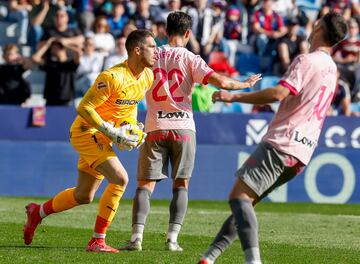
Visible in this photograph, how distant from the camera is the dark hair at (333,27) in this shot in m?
7.91

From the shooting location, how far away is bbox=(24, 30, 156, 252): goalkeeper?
32.1 feet

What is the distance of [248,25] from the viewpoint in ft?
76.4

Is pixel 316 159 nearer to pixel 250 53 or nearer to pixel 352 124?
pixel 352 124

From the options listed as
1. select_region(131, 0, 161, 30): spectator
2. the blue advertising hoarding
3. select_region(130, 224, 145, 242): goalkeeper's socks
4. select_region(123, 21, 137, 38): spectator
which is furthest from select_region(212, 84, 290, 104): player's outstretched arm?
select_region(131, 0, 161, 30): spectator

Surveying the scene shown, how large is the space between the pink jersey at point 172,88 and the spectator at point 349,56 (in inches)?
464

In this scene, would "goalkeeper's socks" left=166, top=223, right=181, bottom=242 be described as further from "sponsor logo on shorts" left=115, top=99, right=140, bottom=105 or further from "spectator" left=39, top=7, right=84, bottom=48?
"spectator" left=39, top=7, right=84, bottom=48

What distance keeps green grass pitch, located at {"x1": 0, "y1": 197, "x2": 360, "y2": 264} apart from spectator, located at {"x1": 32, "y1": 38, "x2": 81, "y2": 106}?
2847 millimetres

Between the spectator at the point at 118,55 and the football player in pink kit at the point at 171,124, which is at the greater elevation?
the football player in pink kit at the point at 171,124

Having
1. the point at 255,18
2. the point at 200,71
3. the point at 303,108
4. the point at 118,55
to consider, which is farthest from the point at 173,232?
the point at 255,18

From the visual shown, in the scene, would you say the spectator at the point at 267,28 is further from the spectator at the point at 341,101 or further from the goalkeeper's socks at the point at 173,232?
the goalkeeper's socks at the point at 173,232

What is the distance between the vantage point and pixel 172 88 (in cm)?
1019

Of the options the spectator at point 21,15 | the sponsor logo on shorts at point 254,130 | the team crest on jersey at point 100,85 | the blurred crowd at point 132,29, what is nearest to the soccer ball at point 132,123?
the team crest on jersey at point 100,85

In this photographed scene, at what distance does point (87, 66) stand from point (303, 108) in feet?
42.4

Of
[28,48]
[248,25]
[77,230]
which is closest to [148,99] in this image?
[77,230]
